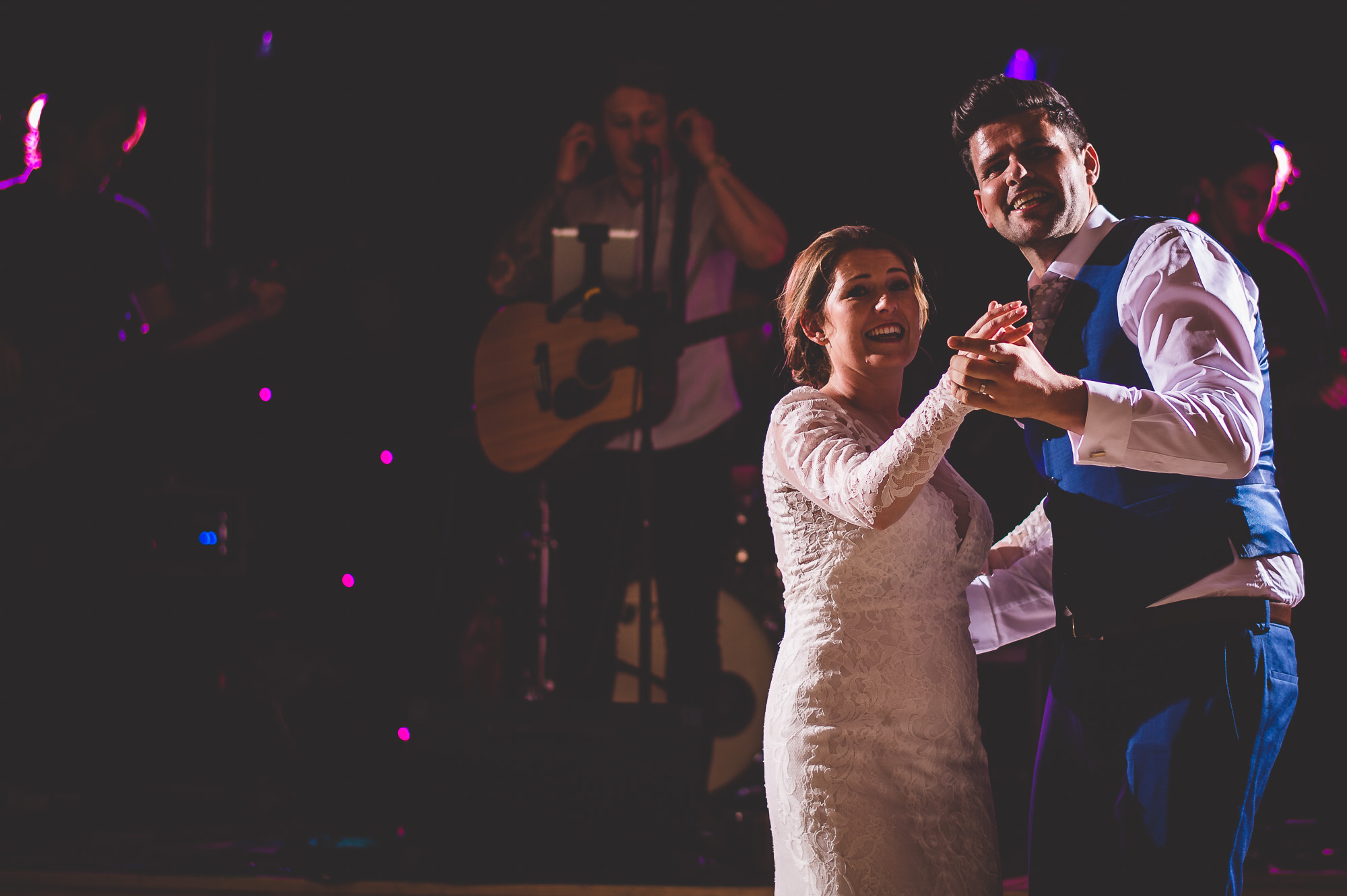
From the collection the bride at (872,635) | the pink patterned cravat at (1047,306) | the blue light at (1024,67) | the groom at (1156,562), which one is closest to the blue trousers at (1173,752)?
the groom at (1156,562)

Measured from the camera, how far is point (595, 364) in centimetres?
388

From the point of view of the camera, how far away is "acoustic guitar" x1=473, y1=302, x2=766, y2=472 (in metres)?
3.83

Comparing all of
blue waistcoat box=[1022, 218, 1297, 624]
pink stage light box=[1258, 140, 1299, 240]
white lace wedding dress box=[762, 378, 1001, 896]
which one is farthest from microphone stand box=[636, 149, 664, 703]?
pink stage light box=[1258, 140, 1299, 240]

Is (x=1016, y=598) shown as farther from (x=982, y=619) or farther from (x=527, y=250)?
(x=527, y=250)

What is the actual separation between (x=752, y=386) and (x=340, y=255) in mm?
1760

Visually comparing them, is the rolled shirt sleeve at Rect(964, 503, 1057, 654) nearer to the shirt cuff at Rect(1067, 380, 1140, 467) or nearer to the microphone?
the shirt cuff at Rect(1067, 380, 1140, 467)

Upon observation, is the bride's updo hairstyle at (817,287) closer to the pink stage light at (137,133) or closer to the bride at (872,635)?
the bride at (872,635)

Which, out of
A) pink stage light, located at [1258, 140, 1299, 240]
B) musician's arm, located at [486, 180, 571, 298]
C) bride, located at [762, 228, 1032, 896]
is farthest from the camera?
musician's arm, located at [486, 180, 571, 298]

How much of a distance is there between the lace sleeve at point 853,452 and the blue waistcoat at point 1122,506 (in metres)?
0.27

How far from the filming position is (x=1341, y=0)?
3490mm

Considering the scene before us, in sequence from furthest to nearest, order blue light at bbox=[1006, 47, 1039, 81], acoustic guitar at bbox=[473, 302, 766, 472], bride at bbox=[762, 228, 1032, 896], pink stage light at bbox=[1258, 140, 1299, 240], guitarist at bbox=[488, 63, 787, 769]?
acoustic guitar at bbox=[473, 302, 766, 472] < guitarist at bbox=[488, 63, 787, 769] < pink stage light at bbox=[1258, 140, 1299, 240] < blue light at bbox=[1006, 47, 1039, 81] < bride at bbox=[762, 228, 1032, 896]

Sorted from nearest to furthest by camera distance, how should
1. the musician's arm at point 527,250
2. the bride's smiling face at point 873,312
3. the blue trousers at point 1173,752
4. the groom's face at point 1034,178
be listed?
the blue trousers at point 1173,752 → the groom's face at point 1034,178 → the bride's smiling face at point 873,312 → the musician's arm at point 527,250

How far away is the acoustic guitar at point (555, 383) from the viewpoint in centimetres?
383

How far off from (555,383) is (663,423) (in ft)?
1.53
